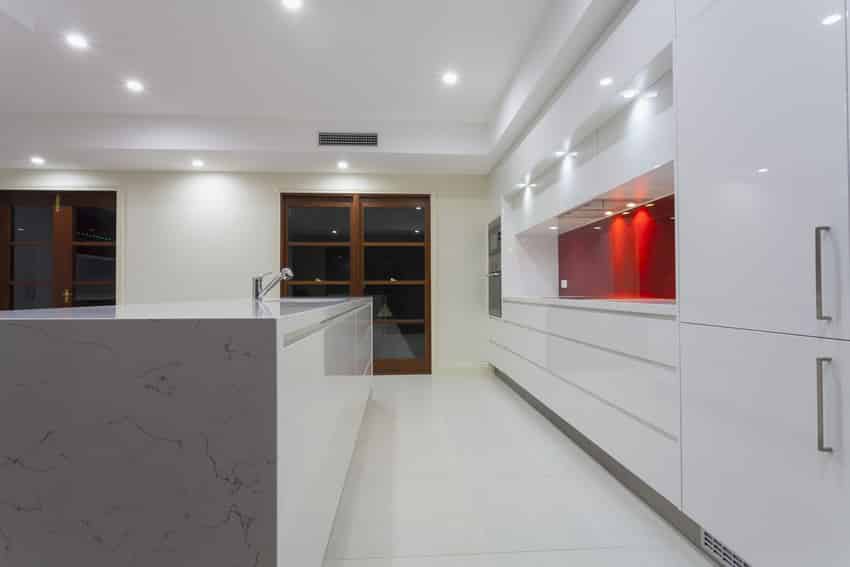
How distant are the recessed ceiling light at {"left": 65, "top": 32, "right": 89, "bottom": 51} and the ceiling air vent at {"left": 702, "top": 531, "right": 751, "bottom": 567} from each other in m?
4.73

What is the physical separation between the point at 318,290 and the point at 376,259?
859 mm

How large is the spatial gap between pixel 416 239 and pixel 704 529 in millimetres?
4741

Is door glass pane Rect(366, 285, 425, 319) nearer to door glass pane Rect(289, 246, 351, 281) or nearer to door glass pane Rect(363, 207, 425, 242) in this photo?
door glass pane Rect(289, 246, 351, 281)

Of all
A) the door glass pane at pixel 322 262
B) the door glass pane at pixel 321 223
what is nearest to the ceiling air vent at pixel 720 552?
the door glass pane at pixel 322 262

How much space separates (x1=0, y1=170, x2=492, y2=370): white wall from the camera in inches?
223

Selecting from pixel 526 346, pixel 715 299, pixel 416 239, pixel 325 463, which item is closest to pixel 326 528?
pixel 325 463

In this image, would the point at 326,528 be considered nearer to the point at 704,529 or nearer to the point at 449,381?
the point at 704,529

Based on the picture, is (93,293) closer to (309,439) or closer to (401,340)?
(401,340)

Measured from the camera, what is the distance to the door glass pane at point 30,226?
573 centimetres

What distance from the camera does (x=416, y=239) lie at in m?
6.02

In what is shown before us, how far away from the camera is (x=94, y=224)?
19.0ft

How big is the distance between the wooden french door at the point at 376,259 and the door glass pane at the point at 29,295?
3017 millimetres

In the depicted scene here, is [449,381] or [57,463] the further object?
[449,381]

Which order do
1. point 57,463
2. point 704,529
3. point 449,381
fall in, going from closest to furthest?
point 57,463 → point 704,529 → point 449,381
